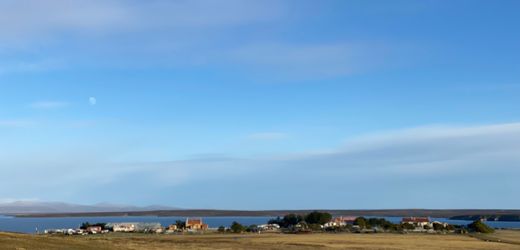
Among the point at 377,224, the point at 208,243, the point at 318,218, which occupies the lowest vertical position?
the point at 208,243

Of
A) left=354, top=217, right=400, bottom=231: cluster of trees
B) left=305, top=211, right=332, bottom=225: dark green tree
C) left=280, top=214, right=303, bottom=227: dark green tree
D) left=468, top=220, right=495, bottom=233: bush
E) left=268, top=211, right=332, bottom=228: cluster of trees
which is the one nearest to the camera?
left=468, top=220, right=495, bottom=233: bush

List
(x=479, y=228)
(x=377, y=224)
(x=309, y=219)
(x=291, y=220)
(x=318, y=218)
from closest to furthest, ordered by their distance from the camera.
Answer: (x=479, y=228) → (x=377, y=224) → (x=318, y=218) → (x=309, y=219) → (x=291, y=220)

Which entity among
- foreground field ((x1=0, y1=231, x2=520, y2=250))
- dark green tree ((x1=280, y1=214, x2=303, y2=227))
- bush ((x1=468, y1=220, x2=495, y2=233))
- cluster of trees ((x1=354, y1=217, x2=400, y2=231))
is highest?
dark green tree ((x1=280, y1=214, x2=303, y2=227))

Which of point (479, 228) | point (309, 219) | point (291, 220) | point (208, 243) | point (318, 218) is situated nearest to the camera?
point (208, 243)

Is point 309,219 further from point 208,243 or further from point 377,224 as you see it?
point 208,243

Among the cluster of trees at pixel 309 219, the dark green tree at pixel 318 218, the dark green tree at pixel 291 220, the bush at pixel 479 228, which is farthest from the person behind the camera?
the dark green tree at pixel 291 220

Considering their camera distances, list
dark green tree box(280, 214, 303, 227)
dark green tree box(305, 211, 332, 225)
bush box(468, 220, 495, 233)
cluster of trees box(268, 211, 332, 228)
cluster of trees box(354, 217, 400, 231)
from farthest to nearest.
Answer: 1. dark green tree box(280, 214, 303, 227)
2. cluster of trees box(268, 211, 332, 228)
3. dark green tree box(305, 211, 332, 225)
4. cluster of trees box(354, 217, 400, 231)
5. bush box(468, 220, 495, 233)

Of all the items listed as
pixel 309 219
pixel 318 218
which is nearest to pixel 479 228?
pixel 318 218

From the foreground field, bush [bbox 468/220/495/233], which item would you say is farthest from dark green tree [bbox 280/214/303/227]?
the foreground field

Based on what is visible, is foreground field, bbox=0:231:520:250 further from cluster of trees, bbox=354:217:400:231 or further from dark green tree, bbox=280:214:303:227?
dark green tree, bbox=280:214:303:227

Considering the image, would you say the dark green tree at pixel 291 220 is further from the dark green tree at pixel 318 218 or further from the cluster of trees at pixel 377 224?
the cluster of trees at pixel 377 224

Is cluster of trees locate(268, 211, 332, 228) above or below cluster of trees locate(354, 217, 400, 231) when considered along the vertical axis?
above

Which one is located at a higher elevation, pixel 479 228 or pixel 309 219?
pixel 309 219

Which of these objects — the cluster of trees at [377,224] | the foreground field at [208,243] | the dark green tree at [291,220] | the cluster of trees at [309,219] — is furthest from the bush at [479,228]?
the foreground field at [208,243]
